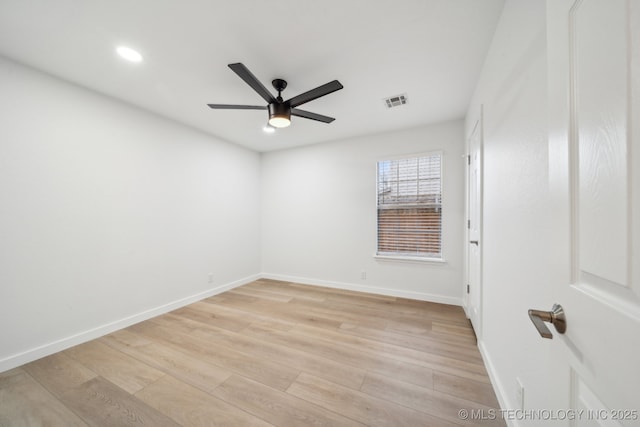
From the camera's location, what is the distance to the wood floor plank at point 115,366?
173 cm

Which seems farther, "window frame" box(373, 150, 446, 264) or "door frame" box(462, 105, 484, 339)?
"window frame" box(373, 150, 446, 264)

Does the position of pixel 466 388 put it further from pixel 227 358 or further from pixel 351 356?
pixel 227 358

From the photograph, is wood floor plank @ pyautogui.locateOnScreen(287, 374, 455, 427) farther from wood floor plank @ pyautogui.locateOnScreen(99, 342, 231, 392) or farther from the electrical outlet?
wood floor plank @ pyautogui.locateOnScreen(99, 342, 231, 392)

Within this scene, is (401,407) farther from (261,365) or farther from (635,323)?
(635,323)

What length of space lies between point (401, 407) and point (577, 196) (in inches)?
63.5

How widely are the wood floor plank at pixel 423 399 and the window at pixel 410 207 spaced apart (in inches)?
79.9

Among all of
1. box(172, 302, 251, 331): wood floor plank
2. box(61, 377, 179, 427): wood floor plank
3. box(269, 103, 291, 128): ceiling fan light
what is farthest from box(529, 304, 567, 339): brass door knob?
box(172, 302, 251, 331): wood floor plank

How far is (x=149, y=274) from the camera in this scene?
2.82 metres

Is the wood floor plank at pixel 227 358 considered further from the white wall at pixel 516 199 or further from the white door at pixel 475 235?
the white door at pixel 475 235

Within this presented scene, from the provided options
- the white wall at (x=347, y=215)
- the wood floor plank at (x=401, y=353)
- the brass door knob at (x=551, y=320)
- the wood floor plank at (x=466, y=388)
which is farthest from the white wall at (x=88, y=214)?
the brass door knob at (x=551, y=320)

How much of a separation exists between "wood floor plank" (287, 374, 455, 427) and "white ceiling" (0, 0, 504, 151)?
8.52 feet

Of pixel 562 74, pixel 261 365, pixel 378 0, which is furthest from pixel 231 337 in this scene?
pixel 378 0

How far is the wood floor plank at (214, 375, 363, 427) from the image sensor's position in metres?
1.39

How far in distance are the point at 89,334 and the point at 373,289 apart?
3468mm
